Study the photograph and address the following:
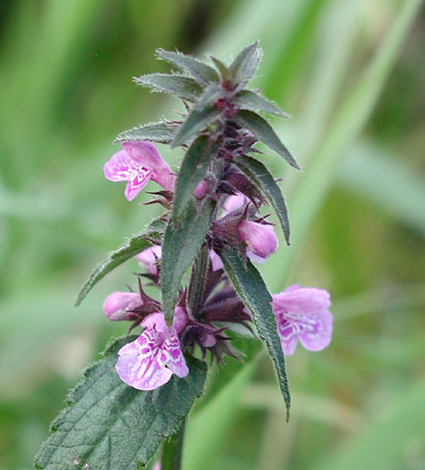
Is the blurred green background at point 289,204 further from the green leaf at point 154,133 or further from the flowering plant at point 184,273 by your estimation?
the green leaf at point 154,133

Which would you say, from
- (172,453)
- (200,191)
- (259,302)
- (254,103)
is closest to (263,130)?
(254,103)

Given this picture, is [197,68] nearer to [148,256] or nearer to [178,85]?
[178,85]

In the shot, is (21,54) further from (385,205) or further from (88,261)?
(385,205)

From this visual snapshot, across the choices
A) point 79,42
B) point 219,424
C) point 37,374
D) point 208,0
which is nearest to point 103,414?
point 219,424

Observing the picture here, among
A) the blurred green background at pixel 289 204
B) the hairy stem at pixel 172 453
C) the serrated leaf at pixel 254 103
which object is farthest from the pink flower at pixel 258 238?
the blurred green background at pixel 289 204

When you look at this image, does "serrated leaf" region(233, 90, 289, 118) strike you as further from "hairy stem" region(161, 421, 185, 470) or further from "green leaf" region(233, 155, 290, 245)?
"hairy stem" region(161, 421, 185, 470)

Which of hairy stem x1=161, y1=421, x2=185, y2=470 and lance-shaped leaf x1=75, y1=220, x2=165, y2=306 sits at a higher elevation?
lance-shaped leaf x1=75, y1=220, x2=165, y2=306

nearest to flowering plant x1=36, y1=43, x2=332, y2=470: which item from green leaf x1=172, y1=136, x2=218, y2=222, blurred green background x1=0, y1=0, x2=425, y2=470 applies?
green leaf x1=172, y1=136, x2=218, y2=222
